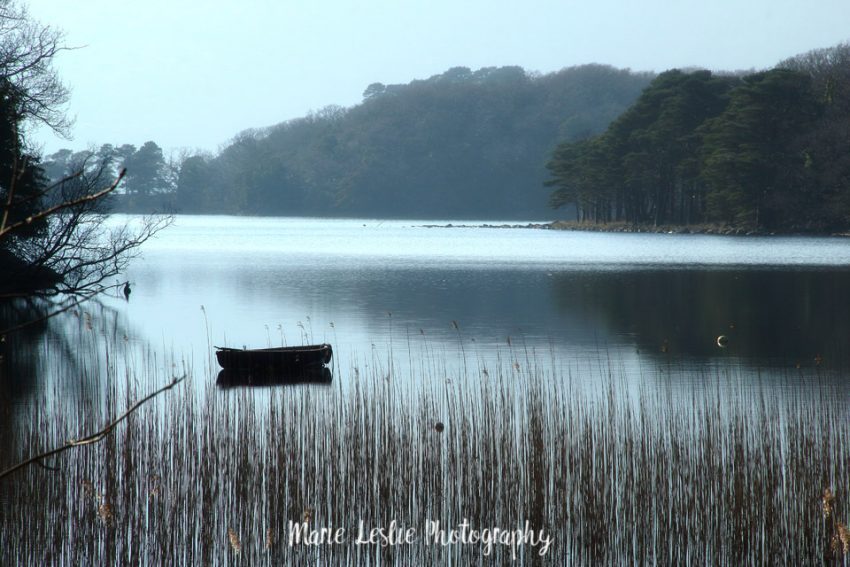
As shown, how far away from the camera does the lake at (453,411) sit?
707cm

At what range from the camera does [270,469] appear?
7.50 meters

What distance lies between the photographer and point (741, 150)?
222 feet

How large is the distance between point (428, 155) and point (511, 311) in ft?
410

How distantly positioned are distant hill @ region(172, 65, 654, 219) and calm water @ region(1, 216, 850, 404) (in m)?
93.2

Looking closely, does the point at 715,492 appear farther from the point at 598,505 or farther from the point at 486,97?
the point at 486,97

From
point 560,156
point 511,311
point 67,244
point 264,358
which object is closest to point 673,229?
point 560,156

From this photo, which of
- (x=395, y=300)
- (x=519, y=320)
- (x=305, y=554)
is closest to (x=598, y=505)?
(x=305, y=554)

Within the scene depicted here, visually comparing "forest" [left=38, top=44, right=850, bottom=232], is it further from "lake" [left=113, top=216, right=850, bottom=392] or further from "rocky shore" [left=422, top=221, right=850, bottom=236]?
"lake" [left=113, top=216, right=850, bottom=392]

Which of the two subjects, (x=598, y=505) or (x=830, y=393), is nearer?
(x=598, y=505)

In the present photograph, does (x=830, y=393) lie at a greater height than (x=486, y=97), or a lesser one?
lesser

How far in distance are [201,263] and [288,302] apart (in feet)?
67.4

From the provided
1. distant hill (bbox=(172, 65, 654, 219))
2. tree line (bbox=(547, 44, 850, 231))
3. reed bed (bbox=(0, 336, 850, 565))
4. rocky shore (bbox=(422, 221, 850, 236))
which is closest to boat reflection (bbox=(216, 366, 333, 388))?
reed bed (bbox=(0, 336, 850, 565))

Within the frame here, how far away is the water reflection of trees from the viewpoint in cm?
2103

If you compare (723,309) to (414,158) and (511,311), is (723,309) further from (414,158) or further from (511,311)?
(414,158)
